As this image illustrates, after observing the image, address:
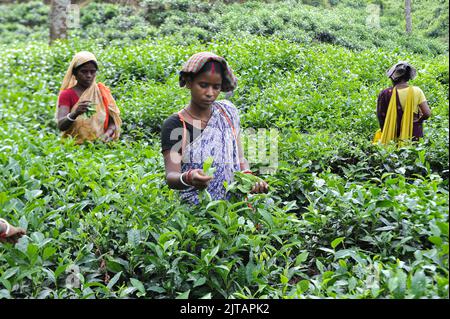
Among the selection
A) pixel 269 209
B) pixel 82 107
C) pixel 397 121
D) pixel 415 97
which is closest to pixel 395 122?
pixel 397 121

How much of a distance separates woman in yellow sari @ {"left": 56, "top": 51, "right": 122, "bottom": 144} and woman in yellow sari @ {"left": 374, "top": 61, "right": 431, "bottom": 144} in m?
2.54

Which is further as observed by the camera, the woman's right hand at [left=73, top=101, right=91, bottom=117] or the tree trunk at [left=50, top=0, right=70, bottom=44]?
the tree trunk at [left=50, top=0, right=70, bottom=44]

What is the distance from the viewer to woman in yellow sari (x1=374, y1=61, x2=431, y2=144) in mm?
5625

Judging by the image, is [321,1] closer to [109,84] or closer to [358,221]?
[358,221]

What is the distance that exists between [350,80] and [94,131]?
8.72 ft

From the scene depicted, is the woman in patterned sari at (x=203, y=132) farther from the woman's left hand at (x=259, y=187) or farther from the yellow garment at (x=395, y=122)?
the yellow garment at (x=395, y=122)

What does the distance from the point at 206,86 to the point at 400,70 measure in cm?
277

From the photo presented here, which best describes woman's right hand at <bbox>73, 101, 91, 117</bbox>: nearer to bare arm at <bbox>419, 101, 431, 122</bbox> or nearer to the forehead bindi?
the forehead bindi

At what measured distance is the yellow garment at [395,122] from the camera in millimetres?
5664

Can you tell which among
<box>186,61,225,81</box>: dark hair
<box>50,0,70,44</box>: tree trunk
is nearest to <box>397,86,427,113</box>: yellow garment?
<box>186,61,225,81</box>: dark hair

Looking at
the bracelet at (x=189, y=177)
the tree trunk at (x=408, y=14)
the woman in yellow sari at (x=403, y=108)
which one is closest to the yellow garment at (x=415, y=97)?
the woman in yellow sari at (x=403, y=108)

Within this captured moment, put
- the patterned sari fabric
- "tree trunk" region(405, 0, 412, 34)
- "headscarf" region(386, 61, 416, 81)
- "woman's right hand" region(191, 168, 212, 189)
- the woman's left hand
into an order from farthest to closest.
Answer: "headscarf" region(386, 61, 416, 81) < "tree trunk" region(405, 0, 412, 34) < the patterned sari fabric < the woman's left hand < "woman's right hand" region(191, 168, 212, 189)

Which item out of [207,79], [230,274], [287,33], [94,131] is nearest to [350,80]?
[287,33]

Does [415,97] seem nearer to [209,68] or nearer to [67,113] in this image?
[209,68]
